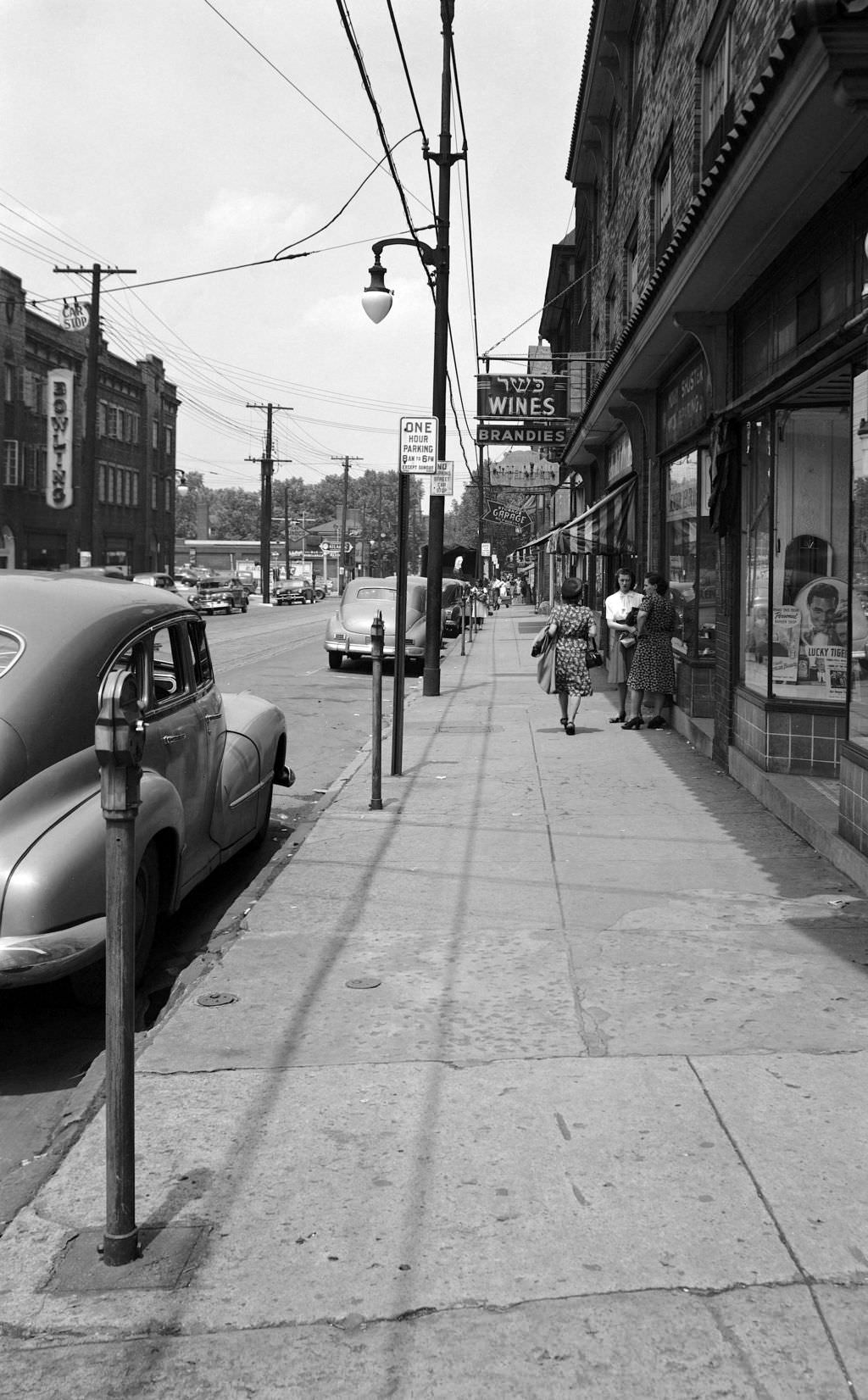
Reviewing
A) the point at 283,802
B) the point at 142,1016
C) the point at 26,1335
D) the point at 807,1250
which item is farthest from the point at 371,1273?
the point at 283,802

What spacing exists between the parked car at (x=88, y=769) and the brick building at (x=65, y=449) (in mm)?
30817

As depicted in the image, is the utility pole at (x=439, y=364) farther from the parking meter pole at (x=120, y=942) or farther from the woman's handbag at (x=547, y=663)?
the parking meter pole at (x=120, y=942)

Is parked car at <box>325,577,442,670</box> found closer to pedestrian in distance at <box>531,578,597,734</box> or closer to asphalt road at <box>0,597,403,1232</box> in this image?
pedestrian in distance at <box>531,578,597,734</box>

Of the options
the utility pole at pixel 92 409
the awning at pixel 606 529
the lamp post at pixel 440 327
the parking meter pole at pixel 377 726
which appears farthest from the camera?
the utility pole at pixel 92 409

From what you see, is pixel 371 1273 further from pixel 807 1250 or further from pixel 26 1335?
pixel 807 1250

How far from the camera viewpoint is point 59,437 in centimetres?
4931

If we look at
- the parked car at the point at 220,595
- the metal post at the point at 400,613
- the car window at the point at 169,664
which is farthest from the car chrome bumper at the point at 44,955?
the parked car at the point at 220,595

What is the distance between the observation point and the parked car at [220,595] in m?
58.4

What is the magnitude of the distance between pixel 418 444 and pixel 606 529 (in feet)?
33.5

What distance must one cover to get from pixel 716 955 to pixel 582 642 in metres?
8.10

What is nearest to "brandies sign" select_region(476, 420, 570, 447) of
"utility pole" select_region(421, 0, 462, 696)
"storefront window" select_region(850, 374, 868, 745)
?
"utility pole" select_region(421, 0, 462, 696)

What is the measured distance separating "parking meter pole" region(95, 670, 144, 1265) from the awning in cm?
1471

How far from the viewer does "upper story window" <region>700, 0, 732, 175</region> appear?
1231cm

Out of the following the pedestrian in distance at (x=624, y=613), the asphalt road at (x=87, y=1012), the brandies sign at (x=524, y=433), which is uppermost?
the brandies sign at (x=524, y=433)
